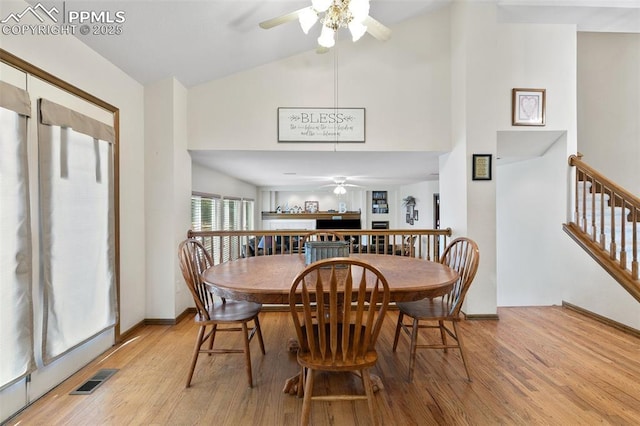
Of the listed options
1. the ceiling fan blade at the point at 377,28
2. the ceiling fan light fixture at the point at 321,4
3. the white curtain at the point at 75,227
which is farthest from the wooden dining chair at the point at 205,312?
the ceiling fan blade at the point at 377,28

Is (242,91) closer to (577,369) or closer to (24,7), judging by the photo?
(24,7)

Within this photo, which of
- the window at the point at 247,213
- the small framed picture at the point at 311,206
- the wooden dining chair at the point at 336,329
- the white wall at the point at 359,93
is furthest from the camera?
the small framed picture at the point at 311,206

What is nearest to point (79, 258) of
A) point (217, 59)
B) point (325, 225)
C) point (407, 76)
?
point (217, 59)

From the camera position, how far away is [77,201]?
2.03m

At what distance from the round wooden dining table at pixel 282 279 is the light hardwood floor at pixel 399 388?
0.72 meters

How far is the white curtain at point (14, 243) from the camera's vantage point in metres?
1.52

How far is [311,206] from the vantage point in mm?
10250

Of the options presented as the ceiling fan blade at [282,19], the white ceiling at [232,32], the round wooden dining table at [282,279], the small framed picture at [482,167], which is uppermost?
the white ceiling at [232,32]

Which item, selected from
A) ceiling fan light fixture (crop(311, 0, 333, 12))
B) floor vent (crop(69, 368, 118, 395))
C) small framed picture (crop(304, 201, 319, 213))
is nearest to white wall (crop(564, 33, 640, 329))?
ceiling fan light fixture (crop(311, 0, 333, 12))

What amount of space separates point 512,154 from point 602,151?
5.57 ft

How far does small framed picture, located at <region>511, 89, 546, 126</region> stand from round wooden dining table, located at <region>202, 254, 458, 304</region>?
7.29ft

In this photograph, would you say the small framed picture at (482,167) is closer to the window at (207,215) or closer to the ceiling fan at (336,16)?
the ceiling fan at (336,16)

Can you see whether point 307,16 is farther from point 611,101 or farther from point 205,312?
point 611,101

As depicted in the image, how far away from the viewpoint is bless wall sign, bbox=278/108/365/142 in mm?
3293
